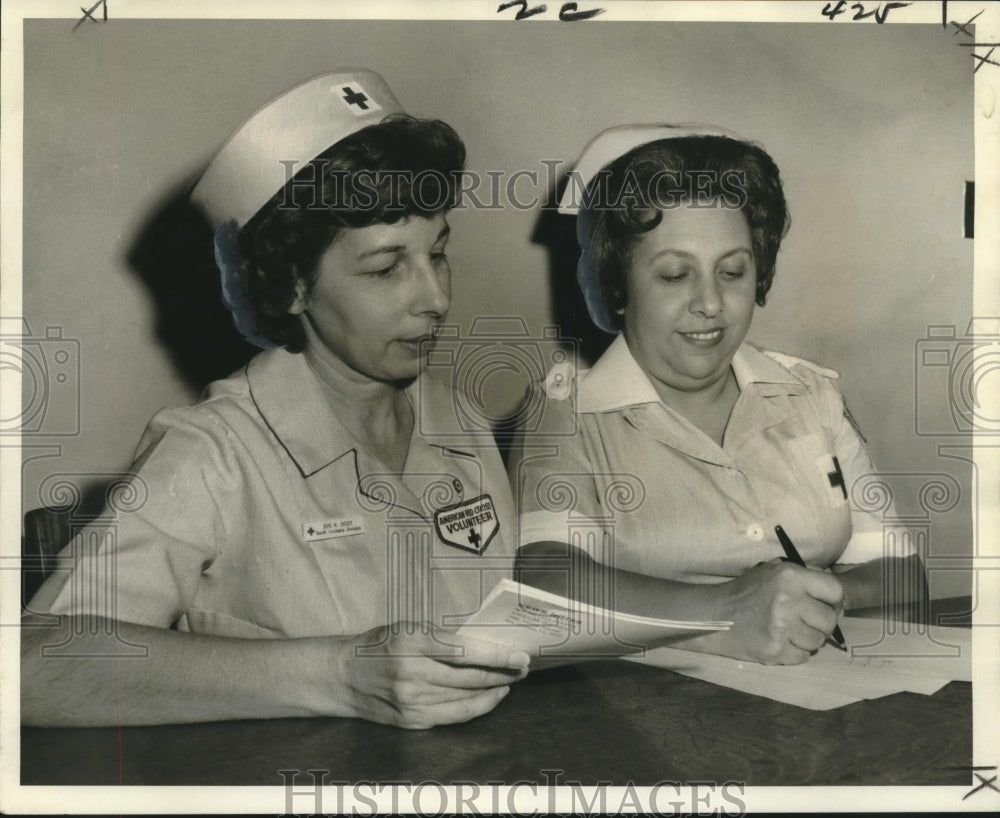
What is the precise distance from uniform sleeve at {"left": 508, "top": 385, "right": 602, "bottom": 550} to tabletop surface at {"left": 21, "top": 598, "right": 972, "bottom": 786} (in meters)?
0.28

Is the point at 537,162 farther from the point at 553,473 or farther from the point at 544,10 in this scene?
the point at 553,473

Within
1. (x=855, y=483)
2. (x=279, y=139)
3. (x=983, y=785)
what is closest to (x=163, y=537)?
(x=279, y=139)

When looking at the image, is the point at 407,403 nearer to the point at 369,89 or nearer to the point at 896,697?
the point at 369,89

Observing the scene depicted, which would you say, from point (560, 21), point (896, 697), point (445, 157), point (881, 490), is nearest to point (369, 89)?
point (445, 157)

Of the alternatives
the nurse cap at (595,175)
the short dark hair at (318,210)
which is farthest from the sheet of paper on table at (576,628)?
the short dark hair at (318,210)

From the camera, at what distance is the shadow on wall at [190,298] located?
6.82 feet

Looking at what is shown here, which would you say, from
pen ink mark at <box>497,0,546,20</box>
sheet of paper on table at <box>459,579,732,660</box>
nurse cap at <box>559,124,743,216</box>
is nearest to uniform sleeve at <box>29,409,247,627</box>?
sheet of paper on table at <box>459,579,732,660</box>

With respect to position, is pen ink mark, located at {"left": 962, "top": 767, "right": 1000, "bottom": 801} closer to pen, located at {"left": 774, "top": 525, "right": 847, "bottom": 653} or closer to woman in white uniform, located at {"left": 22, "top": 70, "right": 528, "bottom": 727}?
pen, located at {"left": 774, "top": 525, "right": 847, "bottom": 653}

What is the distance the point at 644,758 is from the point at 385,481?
697 millimetres

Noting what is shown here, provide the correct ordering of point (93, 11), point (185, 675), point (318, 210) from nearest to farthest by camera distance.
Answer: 1. point (185, 675)
2. point (318, 210)
3. point (93, 11)

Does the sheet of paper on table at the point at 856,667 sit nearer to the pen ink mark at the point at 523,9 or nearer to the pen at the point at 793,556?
the pen at the point at 793,556

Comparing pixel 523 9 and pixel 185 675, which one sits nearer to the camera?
pixel 185 675

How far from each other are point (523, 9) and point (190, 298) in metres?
0.87

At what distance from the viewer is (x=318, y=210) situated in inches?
80.3
